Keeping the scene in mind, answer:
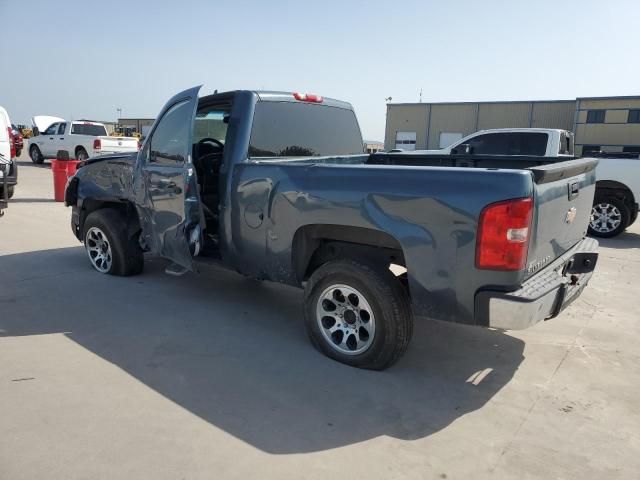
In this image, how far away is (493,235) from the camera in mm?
2889

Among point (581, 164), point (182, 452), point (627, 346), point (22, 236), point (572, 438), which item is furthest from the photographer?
point (22, 236)

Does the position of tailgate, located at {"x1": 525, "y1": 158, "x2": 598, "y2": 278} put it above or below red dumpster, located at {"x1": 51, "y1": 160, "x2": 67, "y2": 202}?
above

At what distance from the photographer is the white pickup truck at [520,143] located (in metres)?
9.63

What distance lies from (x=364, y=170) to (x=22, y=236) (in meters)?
6.77

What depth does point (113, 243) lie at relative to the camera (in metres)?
5.52

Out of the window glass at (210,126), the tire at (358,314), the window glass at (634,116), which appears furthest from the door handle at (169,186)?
the window glass at (634,116)

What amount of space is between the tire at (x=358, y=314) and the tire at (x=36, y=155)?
2217 cm

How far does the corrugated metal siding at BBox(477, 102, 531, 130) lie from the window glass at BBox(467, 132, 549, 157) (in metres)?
29.4

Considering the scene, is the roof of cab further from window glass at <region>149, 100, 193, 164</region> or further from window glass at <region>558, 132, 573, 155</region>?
window glass at <region>558, 132, 573, 155</region>

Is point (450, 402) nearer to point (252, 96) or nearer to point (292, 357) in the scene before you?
point (292, 357)

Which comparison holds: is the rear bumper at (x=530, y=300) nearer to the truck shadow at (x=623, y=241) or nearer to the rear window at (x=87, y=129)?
the truck shadow at (x=623, y=241)

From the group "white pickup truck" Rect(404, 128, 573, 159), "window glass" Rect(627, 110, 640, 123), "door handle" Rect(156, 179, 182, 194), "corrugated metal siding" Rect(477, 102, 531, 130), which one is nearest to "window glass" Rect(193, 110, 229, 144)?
"door handle" Rect(156, 179, 182, 194)

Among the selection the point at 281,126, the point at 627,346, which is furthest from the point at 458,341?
the point at 281,126

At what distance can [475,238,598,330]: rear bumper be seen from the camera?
2.90 m
